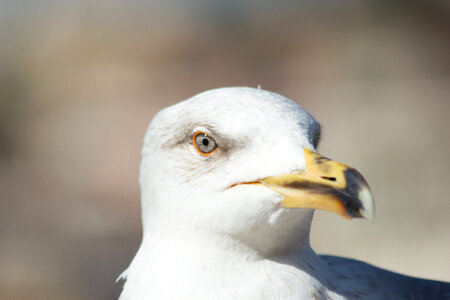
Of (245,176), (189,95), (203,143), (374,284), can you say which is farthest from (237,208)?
(189,95)

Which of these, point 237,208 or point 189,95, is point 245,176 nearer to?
point 237,208

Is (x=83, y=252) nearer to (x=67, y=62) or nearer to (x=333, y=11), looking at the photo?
(x=67, y=62)

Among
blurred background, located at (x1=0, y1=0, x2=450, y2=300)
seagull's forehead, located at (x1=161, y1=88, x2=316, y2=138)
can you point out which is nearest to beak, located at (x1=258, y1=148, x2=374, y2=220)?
seagull's forehead, located at (x1=161, y1=88, x2=316, y2=138)

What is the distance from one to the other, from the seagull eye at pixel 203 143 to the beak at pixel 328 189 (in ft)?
0.98

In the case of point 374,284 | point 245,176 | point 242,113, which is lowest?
point 374,284

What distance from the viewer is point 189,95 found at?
7.55m

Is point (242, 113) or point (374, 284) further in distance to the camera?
point (374, 284)

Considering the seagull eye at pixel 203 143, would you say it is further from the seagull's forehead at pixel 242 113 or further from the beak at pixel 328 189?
the beak at pixel 328 189

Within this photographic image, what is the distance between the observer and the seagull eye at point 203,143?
1.68 metres

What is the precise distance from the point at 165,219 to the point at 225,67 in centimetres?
630

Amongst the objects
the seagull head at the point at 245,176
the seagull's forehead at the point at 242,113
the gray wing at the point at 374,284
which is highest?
the seagull's forehead at the point at 242,113

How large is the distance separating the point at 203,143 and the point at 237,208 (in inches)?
10.4

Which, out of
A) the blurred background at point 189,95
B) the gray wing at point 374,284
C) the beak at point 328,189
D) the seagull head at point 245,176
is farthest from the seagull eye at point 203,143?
the blurred background at point 189,95

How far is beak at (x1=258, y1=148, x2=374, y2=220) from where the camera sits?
1.36 metres
